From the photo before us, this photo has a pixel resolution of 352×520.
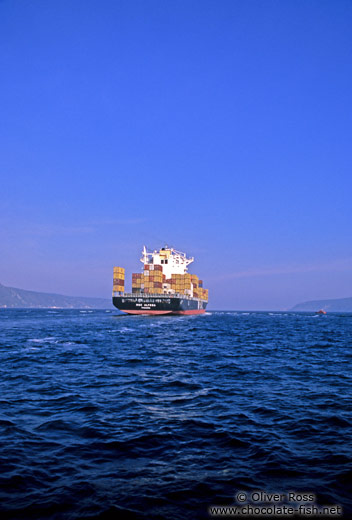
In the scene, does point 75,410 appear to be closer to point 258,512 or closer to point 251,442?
point 251,442

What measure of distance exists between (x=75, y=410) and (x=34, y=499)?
17.1 feet

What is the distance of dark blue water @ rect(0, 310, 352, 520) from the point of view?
233 inches

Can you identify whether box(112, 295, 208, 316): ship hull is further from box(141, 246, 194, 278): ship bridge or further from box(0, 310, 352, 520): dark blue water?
box(0, 310, 352, 520): dark blue water

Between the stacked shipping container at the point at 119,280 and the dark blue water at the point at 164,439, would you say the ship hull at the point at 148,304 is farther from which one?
the dark blue water at the point at 164,439

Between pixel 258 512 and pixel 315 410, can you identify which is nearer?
pixel 258 512

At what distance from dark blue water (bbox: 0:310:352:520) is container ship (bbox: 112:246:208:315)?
210ft

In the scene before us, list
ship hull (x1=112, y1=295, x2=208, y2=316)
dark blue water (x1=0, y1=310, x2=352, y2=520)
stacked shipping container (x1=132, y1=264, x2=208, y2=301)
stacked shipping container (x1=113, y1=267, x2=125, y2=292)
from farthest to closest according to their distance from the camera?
stacked shipping container (x1=132, y1=264, x2=208, y2=301)
stacked shipping container (x1=113, y1=267, x2=125, y2=292)
ship hull (x1=112, y1=295, x2=208, y2=316)
dark blue water (x1=0, y1=310, x2=352, y2=520)

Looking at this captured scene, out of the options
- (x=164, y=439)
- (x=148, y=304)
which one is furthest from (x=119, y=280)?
(x=164, y=439)

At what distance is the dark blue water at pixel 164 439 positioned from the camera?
5.92m

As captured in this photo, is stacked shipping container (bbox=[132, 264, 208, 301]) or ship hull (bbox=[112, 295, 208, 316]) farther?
stacked shipping container (bbox=[132, 264, 208, 301])

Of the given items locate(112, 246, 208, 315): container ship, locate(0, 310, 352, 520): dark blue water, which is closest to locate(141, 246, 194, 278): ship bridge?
locate(112, 246, 208, 315): container ship

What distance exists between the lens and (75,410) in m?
10.9

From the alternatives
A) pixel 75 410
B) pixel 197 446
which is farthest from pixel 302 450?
pixel 75 410

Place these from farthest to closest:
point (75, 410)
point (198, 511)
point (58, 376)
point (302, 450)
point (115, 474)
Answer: point (58, 376)
point (75, 410)
point (302, 450)
point (115, 474)
point (198, 511)
